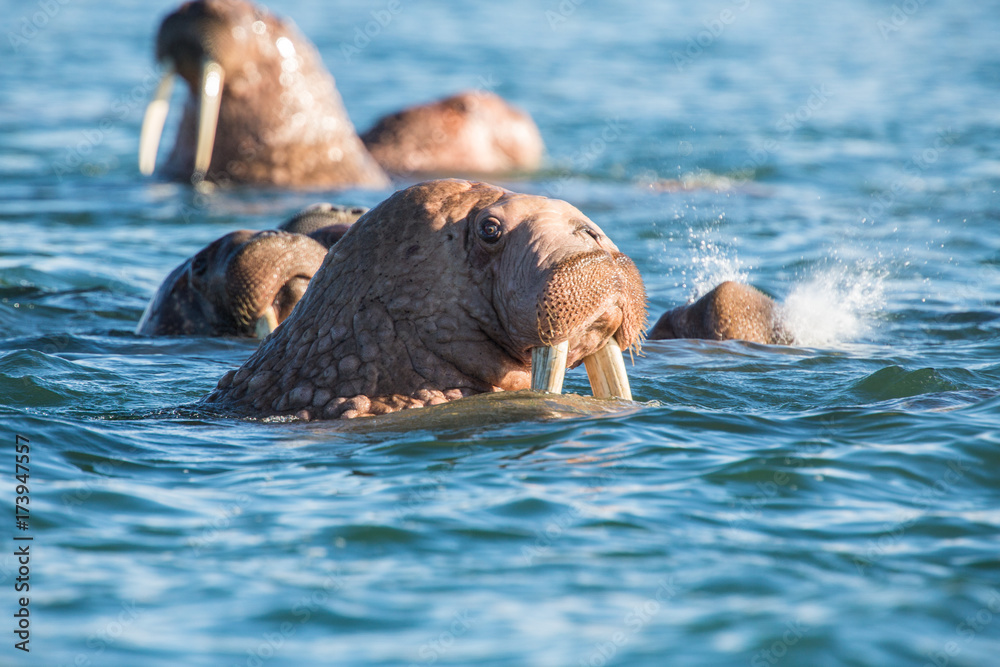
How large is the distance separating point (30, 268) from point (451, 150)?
302 inches

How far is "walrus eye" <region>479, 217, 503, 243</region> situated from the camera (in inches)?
206

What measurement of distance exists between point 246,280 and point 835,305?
4.64 metres

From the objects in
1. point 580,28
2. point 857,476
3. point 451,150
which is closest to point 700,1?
point 580,28

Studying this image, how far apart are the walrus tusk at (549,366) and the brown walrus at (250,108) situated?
368 inches

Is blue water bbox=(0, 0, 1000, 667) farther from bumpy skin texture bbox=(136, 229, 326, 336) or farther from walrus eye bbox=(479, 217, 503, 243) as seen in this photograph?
walrus eye bbox=(479, 217, 503, 243)

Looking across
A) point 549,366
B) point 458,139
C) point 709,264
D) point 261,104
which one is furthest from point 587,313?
point 458,139

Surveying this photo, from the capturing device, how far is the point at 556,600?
12.7ft

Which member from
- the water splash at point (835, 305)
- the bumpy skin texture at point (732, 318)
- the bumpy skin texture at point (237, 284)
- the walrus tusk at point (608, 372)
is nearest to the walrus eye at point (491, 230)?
the walrus tusk at point (608, 372)

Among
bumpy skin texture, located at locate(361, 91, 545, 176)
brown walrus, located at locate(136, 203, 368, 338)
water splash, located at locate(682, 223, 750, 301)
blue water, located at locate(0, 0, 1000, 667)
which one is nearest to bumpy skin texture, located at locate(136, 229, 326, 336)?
brown walrus, located at locate(136, 203, 368, 338)

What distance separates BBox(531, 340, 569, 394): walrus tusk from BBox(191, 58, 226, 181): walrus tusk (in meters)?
9.32

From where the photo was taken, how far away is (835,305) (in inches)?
379

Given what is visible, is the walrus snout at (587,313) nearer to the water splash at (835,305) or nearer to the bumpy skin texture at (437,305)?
the bumpy skin texture at (437,305)

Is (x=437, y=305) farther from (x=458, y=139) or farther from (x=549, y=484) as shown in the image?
(x=458, y=139)

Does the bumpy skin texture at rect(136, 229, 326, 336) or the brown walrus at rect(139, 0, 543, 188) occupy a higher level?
the brown walrus at rect(139, 0, 543, 188)
